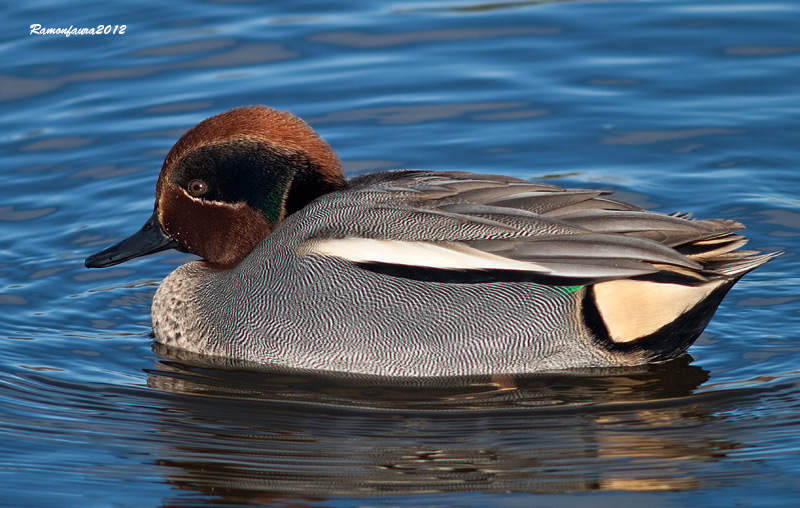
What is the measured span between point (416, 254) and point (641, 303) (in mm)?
1099

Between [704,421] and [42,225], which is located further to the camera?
[42,225]

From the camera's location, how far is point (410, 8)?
36.0 feet

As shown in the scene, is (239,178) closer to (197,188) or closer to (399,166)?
(197,188)

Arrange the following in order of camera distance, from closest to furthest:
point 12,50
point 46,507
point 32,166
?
1. point 46,507
2. point 32,166
3. point 12,50

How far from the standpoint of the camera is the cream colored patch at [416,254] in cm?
563

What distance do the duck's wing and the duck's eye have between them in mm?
637

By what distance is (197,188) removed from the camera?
6.29 m

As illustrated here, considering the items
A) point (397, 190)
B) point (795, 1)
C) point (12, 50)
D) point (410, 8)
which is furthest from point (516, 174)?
point (12, 50)

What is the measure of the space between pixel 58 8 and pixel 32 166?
271 centimetres

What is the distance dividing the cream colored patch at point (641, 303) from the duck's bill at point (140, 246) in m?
2.44

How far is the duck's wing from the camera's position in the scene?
5.55 meters

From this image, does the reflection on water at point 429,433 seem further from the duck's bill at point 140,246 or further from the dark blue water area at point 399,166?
the duck's bill at point 140,246

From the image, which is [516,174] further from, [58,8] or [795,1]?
[58,8]

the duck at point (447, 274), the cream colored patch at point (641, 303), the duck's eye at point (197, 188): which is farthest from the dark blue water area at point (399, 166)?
the duck's eye at point (197, 188)
